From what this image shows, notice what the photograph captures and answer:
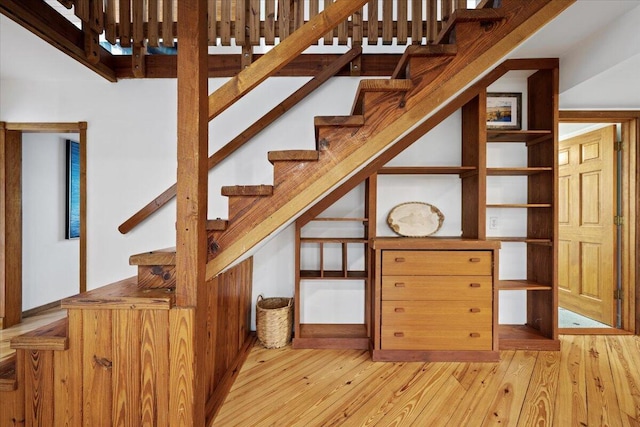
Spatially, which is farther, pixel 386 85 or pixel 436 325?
pixel 436 325

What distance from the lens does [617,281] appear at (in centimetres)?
283

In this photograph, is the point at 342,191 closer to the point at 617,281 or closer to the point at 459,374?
the point at 459,374

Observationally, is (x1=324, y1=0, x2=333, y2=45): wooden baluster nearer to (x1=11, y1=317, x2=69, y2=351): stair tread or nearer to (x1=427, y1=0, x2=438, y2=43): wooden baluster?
(x1=427, y1=0, x2=438, y2=43): wooden baluster

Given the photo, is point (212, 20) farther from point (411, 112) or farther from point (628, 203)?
point (628, 203)

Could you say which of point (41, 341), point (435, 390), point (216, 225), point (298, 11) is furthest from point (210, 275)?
point (298, 11)

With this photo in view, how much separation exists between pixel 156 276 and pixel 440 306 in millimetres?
1779

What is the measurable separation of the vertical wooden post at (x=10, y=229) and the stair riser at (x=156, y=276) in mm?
2533

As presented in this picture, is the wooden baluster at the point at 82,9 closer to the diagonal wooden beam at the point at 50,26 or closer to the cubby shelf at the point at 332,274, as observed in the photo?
the diagonal wooden beam at the point at 50,26

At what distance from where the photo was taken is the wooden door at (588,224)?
285 centimetres

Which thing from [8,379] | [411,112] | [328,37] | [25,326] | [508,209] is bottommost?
[25,326]

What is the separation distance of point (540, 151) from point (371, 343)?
2.03 meters

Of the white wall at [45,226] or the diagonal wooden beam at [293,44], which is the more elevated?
the diagonal wooden beam at [293,44]

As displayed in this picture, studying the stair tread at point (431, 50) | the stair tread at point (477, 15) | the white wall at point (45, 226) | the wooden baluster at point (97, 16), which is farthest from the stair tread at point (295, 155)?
the white wall at point (45, 226)

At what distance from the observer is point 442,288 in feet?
7.25
